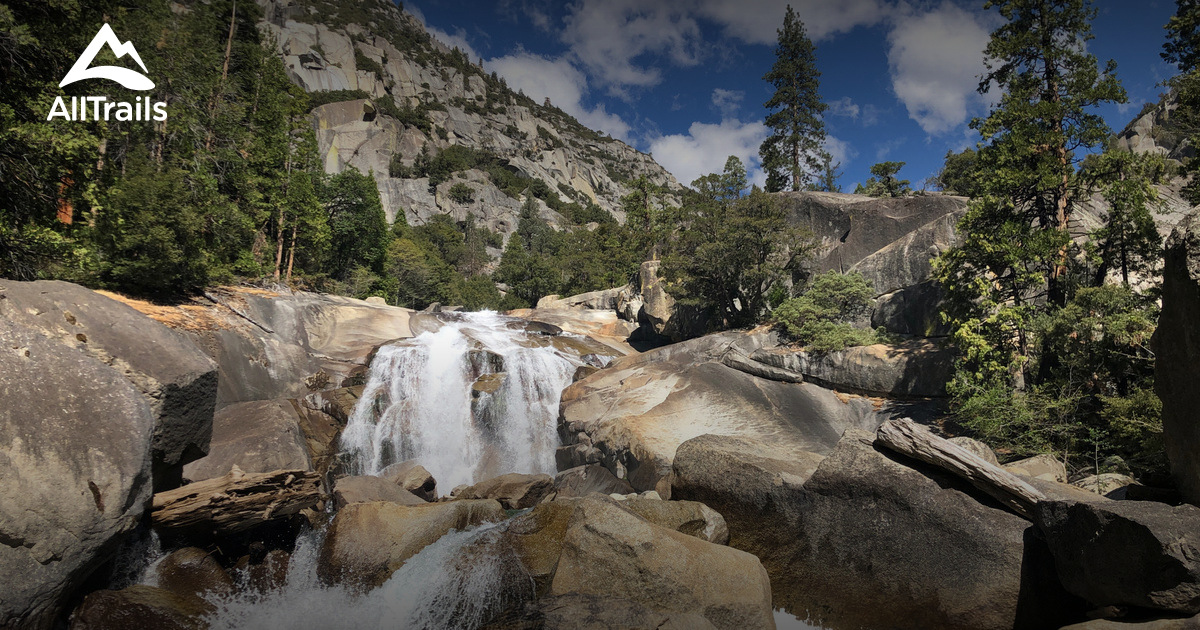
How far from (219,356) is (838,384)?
21506 mm

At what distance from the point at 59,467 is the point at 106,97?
15287 millimetres

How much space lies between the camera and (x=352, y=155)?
297 feet

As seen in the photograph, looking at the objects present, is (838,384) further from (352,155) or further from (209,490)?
(352,155)

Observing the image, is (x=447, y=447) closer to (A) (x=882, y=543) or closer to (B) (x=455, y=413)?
(B) (x=455, y=413)

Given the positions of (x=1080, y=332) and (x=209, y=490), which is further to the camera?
(x=1080, y=332)

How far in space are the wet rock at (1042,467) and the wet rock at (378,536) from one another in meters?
12.2

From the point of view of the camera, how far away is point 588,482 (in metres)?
14.5

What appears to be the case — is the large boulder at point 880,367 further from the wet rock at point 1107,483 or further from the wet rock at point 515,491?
the wet rock at point 515,491

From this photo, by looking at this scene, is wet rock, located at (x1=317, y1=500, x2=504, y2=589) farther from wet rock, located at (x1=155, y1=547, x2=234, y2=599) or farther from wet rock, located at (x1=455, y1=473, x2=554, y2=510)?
wet rock, located at (x1=455, y1=473, x2=554, y2=510)

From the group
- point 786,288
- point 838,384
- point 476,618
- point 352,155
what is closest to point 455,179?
point 352,155

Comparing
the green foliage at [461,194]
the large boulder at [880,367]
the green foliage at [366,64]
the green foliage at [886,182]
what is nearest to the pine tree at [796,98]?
the green foliage at [886,182]

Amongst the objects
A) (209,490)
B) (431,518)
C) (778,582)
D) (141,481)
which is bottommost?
(778,582)

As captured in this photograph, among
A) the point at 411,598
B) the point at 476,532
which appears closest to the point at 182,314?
the point at 476,532

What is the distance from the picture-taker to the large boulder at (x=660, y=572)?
255 inches
